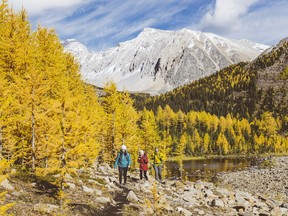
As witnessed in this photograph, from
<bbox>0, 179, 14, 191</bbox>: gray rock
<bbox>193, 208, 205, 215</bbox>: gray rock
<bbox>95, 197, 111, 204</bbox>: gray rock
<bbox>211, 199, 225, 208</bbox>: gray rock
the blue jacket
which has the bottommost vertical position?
<bbox>211, 199, 225, 208</bbox>: gray rock

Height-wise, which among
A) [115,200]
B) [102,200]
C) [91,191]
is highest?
[91,191]

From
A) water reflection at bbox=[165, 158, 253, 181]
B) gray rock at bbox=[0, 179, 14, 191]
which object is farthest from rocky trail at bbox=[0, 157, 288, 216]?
water reflection at bbox=[165, 158, 253, 181]

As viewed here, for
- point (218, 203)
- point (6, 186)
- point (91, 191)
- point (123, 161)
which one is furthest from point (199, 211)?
point (6, 186)

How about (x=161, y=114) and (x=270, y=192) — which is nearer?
(x=270, y=192)

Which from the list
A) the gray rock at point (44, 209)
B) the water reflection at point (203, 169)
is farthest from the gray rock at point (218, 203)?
the water reflection at point (203, 169)

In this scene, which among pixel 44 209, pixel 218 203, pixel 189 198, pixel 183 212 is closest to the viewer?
pixel 44 209

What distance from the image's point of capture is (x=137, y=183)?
22.7 meters

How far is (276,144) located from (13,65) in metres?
118

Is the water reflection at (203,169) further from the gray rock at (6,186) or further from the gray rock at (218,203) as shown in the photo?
the gray rock at (6,186)

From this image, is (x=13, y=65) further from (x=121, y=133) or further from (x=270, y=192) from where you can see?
(x=270, y=192)

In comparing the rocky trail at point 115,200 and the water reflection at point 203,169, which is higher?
the rocky trail at point 115,200

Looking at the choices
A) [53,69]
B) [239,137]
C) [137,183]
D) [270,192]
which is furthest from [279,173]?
[239,137]

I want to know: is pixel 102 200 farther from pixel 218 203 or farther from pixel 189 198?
pixel 218 203

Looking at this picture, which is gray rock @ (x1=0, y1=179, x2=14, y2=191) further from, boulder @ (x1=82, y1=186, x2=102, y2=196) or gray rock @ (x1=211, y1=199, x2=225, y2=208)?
gray rock @ (x1=211, y1=199, x2=225, y2=208)
